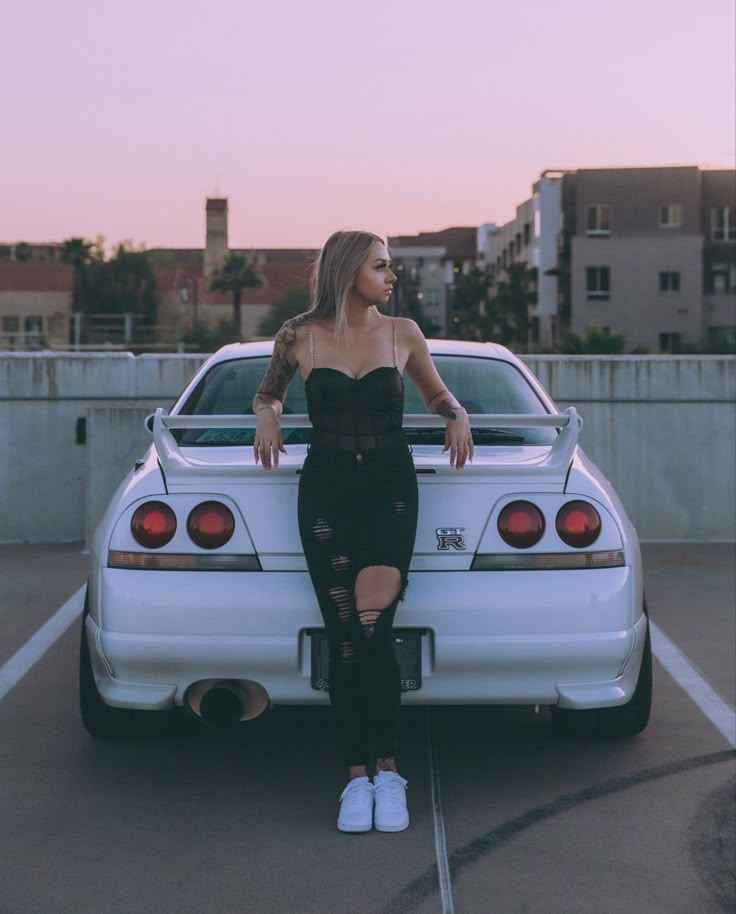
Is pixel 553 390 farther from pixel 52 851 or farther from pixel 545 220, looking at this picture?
pixel 545 220

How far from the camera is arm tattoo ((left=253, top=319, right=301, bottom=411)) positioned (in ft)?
13.6

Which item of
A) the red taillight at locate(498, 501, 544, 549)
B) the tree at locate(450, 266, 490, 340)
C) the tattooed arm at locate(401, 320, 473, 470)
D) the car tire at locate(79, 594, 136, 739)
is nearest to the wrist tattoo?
the tattooed arm at locate(401, 320, 473, 470)

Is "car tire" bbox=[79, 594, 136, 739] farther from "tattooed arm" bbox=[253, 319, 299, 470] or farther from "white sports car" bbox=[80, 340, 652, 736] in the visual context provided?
"tattooed arm" bbox=[253, 319, 299, 470]

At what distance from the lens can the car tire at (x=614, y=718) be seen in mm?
4852

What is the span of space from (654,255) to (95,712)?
7481 cm

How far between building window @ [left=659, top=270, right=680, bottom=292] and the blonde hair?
7469 cm

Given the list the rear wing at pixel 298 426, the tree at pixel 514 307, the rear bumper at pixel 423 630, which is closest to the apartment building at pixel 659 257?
the tree at pixel 514 307

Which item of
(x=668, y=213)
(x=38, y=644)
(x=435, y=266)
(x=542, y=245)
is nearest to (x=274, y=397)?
(x=38, y=644)

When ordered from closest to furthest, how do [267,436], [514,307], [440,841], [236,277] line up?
1. [440,841]
2. [267,436]
3. [514,307]
4. [236,277]

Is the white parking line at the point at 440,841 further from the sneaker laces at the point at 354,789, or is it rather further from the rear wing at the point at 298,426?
the rear wing at the point at 298,426

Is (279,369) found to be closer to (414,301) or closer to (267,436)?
(267,436)

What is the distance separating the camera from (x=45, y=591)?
8.11m

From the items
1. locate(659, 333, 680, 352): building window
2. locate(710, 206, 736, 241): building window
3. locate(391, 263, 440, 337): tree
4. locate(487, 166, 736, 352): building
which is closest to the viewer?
locate(659, 333, 680, 352): building window

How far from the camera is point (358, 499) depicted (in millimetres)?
3996
